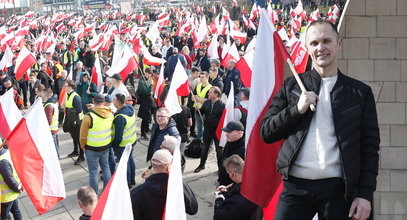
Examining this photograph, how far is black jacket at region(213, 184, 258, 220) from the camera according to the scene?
13.4ft

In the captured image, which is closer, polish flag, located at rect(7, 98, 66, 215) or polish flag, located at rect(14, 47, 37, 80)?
polish flag, located at rect(7, 98, 66, 215)

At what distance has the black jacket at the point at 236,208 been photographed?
4070 millimetres

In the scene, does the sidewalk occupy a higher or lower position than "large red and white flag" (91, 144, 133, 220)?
lower

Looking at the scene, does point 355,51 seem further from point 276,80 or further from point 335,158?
point 335,158

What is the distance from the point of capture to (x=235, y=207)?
13.4 ft

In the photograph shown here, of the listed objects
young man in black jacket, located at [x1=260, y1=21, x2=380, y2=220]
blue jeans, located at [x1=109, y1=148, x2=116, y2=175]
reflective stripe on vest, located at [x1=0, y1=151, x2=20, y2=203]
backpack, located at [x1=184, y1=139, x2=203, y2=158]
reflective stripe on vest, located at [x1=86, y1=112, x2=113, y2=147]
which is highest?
young man in black jacket, located at [x1=260, y1=21, x2=380, y2=220]

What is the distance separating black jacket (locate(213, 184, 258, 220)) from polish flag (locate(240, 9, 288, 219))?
20.1 inches

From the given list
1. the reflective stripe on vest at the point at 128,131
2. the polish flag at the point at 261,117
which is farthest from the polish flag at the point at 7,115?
the polish flag at the point at 261,117

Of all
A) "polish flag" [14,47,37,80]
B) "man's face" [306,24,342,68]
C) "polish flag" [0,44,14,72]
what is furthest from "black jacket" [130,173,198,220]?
"polish flag" [0,44,14,72]

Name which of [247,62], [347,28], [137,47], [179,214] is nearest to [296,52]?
[247,62]

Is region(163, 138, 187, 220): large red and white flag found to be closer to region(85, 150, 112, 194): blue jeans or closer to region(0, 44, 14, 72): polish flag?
region(85, 150, 112, 194): blue jeans

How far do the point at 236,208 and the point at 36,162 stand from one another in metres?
1.97

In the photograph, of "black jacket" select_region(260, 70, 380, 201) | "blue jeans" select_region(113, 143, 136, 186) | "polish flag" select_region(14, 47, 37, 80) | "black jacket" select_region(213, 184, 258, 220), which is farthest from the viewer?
"polish flag" select_region(14, 47, 37, 80)

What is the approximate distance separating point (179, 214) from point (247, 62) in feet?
19.9
